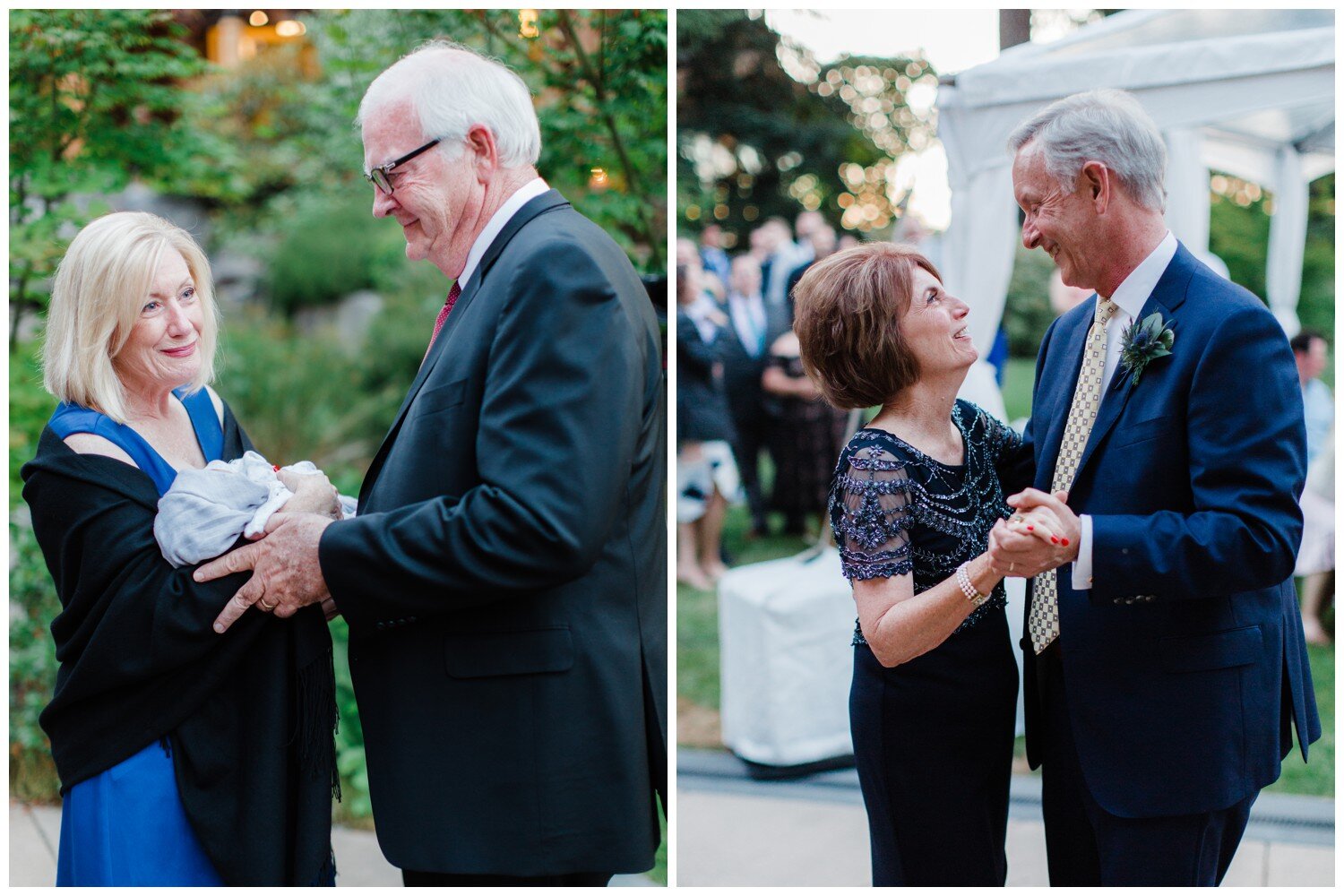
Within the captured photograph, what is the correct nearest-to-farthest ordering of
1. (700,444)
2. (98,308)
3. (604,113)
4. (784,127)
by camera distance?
(98,308) → (604,113) → (700,444) → (784,127)

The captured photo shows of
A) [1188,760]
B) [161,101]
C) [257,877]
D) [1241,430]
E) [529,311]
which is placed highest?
[161,101]

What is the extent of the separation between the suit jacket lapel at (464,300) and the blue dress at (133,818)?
44 cm

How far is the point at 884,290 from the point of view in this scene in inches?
87.0

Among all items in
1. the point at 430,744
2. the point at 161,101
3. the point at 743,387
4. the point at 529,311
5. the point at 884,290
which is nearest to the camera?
the point at 529,311

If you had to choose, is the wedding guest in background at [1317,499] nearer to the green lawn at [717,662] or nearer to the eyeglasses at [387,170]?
the green lawn at [717,662]

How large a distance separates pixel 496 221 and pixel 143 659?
1.01 meters

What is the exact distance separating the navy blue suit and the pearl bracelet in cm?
18

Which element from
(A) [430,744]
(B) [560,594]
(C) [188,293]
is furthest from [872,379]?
(C) [188,293]

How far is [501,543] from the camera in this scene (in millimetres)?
1827

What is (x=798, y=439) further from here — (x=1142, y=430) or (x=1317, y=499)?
(x=1142, y=430)

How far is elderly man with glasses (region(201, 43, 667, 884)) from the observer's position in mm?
1851

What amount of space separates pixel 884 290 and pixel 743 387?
246 inches

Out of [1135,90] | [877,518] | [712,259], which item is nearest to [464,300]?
[877,518]

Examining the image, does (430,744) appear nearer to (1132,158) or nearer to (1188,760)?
(1188,760)
